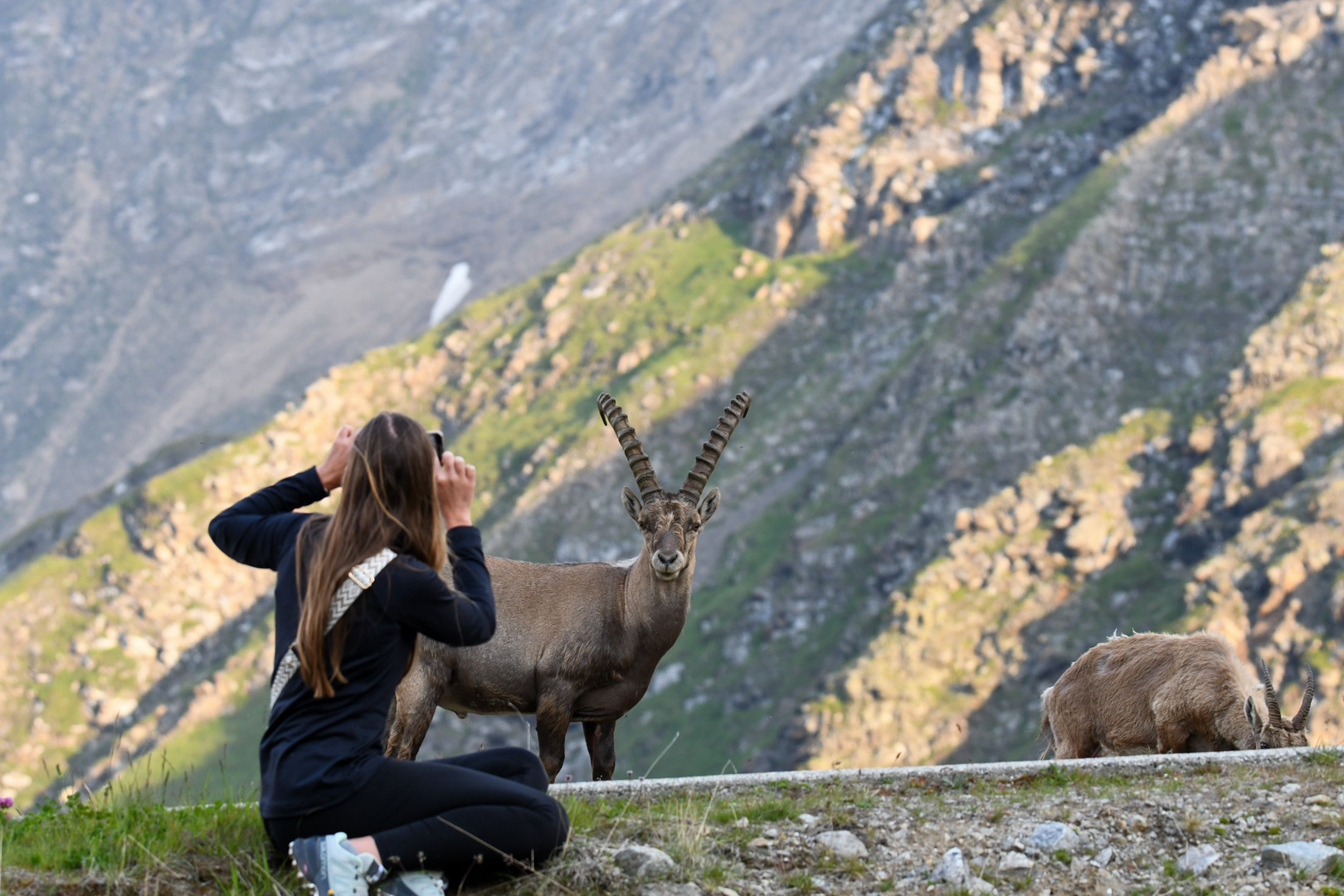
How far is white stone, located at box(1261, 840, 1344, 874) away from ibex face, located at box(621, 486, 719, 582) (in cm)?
652

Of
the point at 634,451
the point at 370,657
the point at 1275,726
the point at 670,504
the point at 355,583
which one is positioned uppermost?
the point at 355,583

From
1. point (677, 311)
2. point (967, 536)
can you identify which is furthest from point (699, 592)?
point (677, 311)

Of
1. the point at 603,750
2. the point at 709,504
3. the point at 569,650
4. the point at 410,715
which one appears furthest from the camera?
the point at 709,504

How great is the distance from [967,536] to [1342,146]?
54.2m

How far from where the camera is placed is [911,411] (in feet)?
381

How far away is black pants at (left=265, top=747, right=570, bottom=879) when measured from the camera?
786 centimetres

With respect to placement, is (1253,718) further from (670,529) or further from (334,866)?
(334,866)

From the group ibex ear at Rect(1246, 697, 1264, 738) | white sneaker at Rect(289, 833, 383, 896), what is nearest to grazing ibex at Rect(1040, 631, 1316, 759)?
ibex ear at Rect(1246, 697, 1264, 738)

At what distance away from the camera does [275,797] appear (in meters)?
7.79

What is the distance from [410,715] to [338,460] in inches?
229

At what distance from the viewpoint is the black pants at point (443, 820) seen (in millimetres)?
7859

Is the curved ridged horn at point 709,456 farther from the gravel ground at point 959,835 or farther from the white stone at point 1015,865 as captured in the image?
the white stone at point 1015,865

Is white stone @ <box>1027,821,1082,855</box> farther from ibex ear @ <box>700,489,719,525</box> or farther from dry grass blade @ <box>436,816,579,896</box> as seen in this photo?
ibex ear @ <box>700,489,719,525</box>

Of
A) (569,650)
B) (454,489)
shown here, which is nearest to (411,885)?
(454,489)
